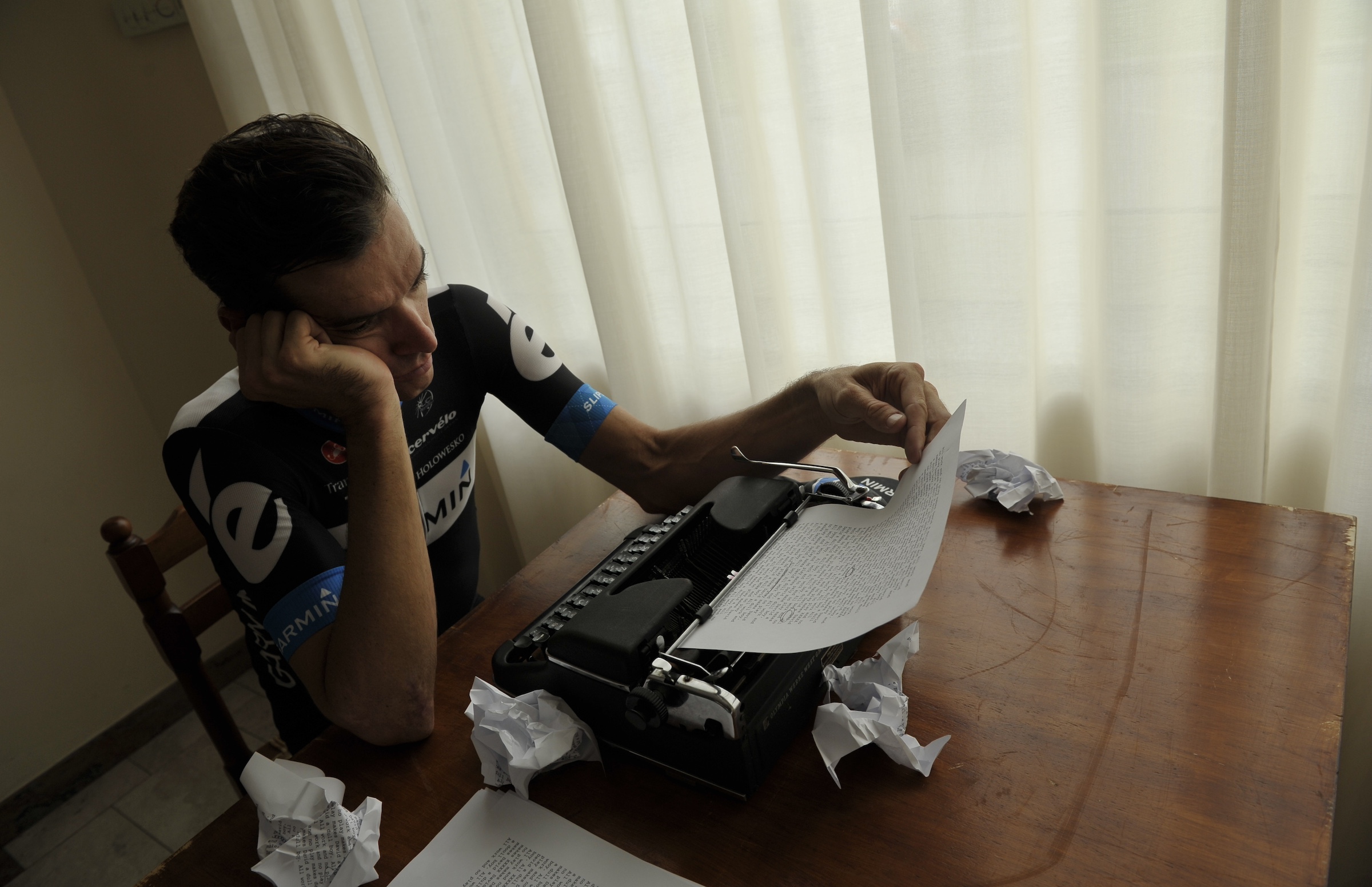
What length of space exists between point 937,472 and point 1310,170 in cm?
62

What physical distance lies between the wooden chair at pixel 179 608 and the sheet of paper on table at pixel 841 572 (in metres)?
0.77

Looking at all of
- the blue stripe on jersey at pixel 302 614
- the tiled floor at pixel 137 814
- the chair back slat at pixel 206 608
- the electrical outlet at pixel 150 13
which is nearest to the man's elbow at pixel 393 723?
the blue stripe on jersey at pixel 302 614

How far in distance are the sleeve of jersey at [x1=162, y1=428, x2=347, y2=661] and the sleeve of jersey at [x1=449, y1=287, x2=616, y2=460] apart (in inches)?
14.9

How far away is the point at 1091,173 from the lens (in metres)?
1.10

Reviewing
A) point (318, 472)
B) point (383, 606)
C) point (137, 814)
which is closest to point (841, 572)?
point (383, 606)

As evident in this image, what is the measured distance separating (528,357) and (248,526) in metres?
0.50

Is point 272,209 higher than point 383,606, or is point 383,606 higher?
point 272,209

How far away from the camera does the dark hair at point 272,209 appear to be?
0.88 metres

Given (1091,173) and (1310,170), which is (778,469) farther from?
(1310,170)

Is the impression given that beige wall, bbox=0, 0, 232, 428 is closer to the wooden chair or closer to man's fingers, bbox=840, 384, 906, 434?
the wooden chair

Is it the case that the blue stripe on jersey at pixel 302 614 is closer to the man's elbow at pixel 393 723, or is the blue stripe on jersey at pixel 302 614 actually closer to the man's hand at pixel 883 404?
the man's elbow at pixel 393 723

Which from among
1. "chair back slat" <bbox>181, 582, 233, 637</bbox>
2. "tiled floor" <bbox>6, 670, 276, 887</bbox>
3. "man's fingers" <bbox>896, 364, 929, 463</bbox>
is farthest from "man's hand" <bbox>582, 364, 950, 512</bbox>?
"tiled floor" <bbox>6, 670, 276, 887</bbox>

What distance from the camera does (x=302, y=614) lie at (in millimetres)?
896

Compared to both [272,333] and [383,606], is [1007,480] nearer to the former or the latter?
[383,606]
